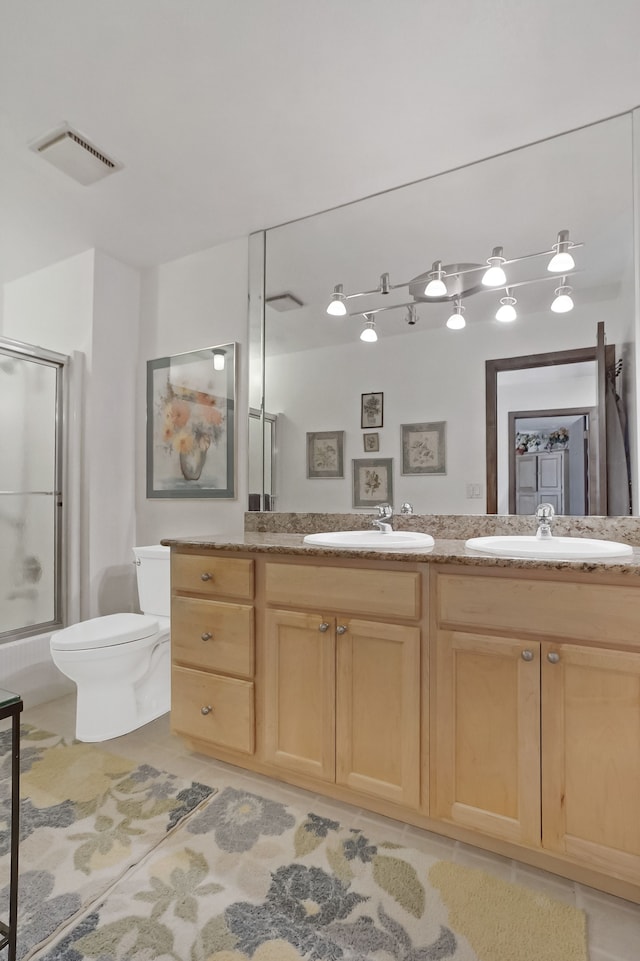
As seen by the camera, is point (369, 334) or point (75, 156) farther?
point (369, 334)

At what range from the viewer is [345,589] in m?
1.56

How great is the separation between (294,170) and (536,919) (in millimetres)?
2582

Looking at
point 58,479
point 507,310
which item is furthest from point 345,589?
point 58,479

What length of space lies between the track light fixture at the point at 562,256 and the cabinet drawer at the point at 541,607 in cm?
120

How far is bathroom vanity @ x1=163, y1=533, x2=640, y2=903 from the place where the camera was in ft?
4.02

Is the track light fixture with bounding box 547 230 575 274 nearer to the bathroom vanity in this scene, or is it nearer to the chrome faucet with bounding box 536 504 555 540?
the chrome faucet with bounding box 536 504 555 540

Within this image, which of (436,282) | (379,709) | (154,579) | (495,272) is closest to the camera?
(379,709)

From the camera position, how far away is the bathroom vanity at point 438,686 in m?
1.23

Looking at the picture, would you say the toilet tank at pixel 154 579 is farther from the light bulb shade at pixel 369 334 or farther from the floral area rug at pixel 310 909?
the light bulb shade at pixel 369 334

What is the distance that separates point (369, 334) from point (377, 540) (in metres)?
0.96

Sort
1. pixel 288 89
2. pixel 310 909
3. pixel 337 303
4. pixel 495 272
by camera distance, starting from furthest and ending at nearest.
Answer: pixel 337 303, pixel 495 272, pixel 288 89, pixel 310 909

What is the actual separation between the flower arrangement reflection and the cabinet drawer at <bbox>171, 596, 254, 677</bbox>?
921mm

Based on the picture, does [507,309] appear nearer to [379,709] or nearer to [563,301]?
[563,301]

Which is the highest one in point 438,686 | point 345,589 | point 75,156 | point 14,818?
point 75,156
